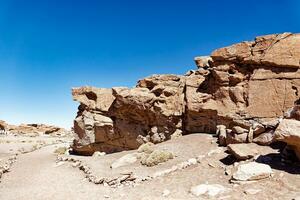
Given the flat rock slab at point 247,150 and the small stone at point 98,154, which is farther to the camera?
the small stone at point 98,154

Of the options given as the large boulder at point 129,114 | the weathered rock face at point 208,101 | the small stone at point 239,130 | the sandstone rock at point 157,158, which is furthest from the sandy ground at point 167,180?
the large boulder at point 129,114

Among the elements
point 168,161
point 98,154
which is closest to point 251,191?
point 168,161

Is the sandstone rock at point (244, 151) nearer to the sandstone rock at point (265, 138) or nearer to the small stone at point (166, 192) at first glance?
the sandstone rock at point (265, 138)

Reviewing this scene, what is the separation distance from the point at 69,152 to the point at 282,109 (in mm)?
23383

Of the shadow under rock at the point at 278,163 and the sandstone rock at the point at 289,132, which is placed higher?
the sandstone rock at the point at 289,132

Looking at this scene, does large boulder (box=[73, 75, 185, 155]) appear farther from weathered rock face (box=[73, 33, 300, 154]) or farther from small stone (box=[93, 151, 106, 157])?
small stone (box=[93, 151, 106, 157])

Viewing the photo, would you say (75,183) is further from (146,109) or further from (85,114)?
(85,114)

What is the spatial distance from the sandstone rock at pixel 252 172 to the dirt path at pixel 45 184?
6766 mm

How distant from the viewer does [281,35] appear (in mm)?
20953

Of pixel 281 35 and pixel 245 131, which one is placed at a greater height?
pixel 281 35

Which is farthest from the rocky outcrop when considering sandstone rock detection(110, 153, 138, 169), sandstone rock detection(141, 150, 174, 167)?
sandstone rock detection(141, 150, 174, 167)

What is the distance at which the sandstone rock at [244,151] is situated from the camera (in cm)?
1535

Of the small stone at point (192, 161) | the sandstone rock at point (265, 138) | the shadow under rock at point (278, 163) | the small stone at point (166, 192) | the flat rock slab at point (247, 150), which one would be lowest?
the small stone at point (166, 192)

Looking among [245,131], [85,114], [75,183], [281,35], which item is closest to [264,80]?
[281,35]
